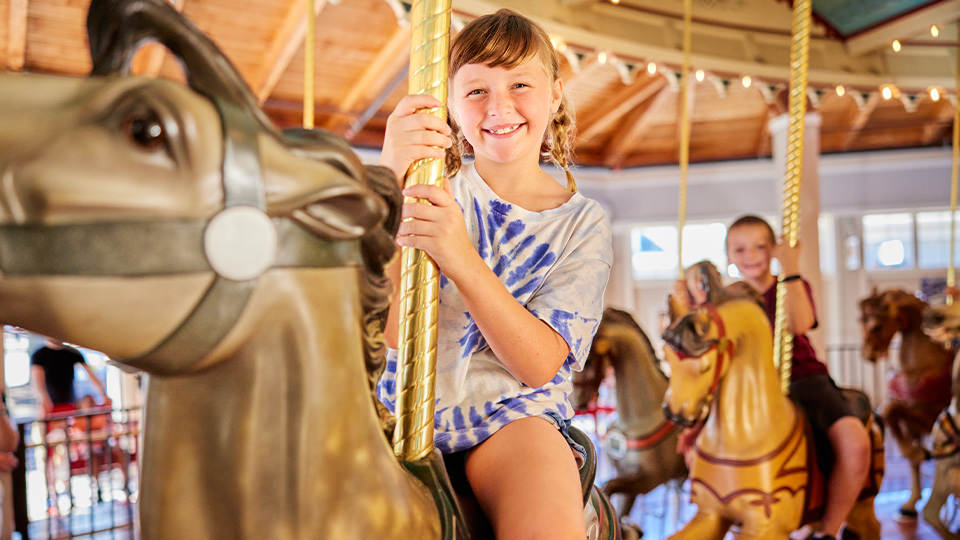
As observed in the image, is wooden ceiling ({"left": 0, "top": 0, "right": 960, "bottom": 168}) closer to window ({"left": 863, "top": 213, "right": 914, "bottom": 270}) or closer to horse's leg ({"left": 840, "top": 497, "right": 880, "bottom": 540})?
window ({"left": 863, "top": 213, "right": 914, "bottom": 270})

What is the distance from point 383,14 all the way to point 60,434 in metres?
3.90

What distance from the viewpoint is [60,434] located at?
5391 millimetres

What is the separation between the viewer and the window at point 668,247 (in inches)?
383

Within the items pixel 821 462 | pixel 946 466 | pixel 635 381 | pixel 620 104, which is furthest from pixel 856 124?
pixel 821 462

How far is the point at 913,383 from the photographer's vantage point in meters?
5.05

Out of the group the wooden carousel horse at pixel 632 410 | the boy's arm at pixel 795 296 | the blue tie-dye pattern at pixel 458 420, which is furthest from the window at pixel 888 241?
the blue tie-dye pattern at pixel 458 420

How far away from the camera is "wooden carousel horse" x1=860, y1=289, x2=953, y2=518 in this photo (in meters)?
4.96

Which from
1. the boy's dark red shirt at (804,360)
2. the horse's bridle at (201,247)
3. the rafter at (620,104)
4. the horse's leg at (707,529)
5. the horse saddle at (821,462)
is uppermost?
the rafter at (620,104)

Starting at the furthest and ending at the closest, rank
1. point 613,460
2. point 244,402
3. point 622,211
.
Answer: point 622,211 → point 613,460 → point 244,402

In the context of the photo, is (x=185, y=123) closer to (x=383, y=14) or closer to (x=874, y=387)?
(x=383, y=14)

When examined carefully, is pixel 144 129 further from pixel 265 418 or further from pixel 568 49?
pixel 568 49

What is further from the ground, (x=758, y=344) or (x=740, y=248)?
(x=740, y=248)

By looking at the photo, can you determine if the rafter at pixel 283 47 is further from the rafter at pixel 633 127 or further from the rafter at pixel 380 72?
the rafter at pixel 633 127

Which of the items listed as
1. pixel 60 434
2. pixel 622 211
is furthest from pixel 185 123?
pixel 622 211
